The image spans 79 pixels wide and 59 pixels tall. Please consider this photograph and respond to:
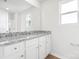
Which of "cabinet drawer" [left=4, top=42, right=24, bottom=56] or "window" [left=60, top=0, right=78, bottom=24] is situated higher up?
"window" [left=60, top=0, right=78, bottom=24]

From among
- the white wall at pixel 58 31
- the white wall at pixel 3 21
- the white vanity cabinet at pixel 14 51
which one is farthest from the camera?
the white wall at pixel 58 31

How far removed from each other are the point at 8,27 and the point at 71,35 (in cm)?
211

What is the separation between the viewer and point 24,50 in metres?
1.59

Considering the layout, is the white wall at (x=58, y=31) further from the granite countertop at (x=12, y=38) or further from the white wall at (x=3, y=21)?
the white wall at (x=3, y=21)

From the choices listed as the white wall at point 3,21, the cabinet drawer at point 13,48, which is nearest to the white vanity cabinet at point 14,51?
the cabinet drawer at point 13,48

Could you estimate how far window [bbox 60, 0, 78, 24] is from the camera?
118 inches

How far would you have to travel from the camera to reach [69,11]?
3.19 meters

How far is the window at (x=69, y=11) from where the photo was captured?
2.99 metres

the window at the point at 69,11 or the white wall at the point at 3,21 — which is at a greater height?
the window at the point at 69,11

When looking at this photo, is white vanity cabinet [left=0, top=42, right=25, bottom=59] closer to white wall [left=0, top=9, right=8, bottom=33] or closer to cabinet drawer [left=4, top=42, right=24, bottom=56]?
cabinet drawer [left=4, top=42, right=24, bottom=56]

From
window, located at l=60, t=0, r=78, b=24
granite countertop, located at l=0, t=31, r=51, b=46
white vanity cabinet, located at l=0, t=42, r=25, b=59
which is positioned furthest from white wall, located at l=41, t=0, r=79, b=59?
white vanity cabinet, located at l=0, t=42, r=25, b=59

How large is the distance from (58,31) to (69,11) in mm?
845

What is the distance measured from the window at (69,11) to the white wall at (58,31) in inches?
7.4

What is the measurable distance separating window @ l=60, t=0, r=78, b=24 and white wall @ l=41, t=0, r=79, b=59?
188mm
